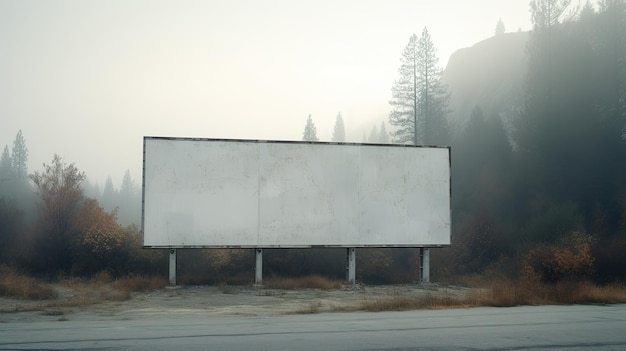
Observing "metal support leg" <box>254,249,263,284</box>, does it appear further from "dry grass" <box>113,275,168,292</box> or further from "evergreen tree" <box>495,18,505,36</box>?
"evergreen tree" <box>495,18,505,36</box>

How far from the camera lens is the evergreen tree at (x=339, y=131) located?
110812 mm

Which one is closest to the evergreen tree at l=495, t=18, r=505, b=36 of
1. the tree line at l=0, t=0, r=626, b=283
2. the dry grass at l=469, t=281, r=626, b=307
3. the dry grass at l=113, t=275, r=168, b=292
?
the tree line at l=0, t=0, r=626, b=283

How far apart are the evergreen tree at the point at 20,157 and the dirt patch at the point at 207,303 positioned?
109648 mm

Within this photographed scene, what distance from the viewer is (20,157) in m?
124

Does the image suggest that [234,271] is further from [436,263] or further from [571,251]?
[571,251]

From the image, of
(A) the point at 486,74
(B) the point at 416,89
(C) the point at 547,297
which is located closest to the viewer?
(C) the point at 547,297

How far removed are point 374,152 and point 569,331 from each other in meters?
17.1

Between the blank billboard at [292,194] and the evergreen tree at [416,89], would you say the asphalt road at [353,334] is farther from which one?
the evergreen tree at [416,89]

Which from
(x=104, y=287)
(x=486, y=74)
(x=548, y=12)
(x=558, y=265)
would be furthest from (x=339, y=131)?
(x=104, y=287)

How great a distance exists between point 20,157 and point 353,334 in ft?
439

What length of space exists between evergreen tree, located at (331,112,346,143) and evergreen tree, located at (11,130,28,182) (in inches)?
2897

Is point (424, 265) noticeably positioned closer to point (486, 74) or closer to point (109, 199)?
point (486, 74)

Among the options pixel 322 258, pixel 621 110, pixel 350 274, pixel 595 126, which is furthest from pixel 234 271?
pixel 621 110

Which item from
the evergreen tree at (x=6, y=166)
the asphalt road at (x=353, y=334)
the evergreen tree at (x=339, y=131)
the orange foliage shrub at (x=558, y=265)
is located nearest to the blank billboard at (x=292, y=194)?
the orange foliage shrub at (x=558, y=265)
